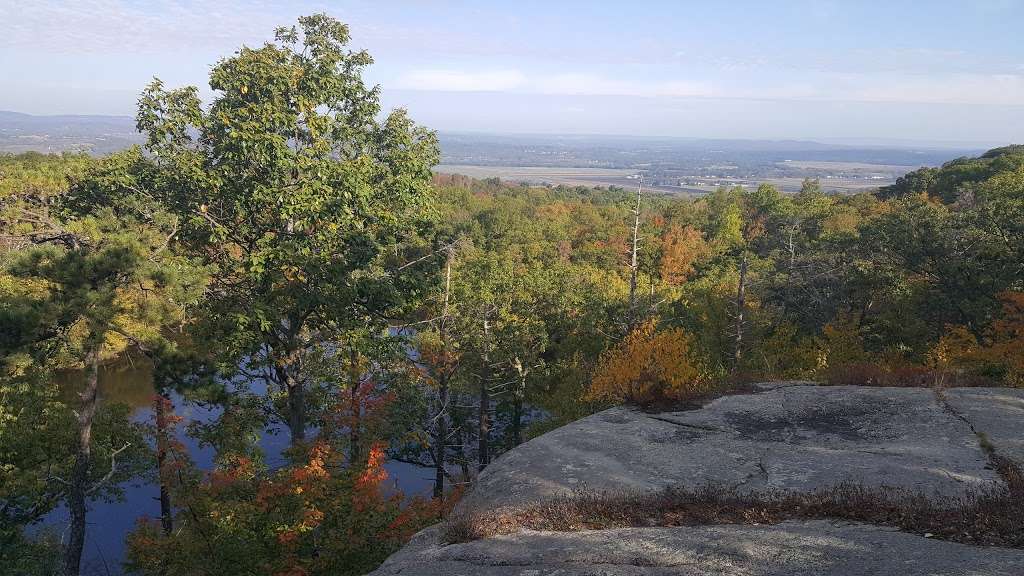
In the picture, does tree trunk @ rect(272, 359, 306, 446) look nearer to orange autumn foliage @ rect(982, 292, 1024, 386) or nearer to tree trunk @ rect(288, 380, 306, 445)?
tree trunk @ rect(288, 380, 306, 445)

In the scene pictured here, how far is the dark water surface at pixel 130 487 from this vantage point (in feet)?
82.0

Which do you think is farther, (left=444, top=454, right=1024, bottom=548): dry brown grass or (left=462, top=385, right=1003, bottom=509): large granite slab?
(left=462, top=385, right=1003, bottom=509): large granite slab

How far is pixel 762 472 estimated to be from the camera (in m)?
12.1

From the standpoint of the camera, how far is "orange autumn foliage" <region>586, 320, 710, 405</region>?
17734 millimetres

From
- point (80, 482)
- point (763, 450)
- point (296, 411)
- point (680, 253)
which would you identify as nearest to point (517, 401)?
point (296, 411)

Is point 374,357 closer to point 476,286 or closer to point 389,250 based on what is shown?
point 389,250

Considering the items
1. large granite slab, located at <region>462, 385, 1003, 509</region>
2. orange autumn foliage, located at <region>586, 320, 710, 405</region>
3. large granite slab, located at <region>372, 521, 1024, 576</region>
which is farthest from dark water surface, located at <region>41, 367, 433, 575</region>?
large granite slab, located at <region>372, 521, 1024, 576</region>

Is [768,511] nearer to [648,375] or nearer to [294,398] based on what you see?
[648,375]

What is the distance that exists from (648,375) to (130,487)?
28466 mm

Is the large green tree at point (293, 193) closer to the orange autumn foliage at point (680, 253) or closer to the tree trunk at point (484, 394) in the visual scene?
the tree trunk at point (484, 394)

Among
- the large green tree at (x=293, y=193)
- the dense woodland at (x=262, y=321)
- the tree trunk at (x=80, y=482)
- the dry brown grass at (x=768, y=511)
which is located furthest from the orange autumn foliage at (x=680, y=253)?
the tree trunk at (x=80, y=482)

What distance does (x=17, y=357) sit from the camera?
12.4 meters

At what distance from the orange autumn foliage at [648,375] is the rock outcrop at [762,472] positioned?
3.80 feet

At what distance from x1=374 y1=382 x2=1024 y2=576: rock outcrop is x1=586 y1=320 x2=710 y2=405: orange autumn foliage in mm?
1158
